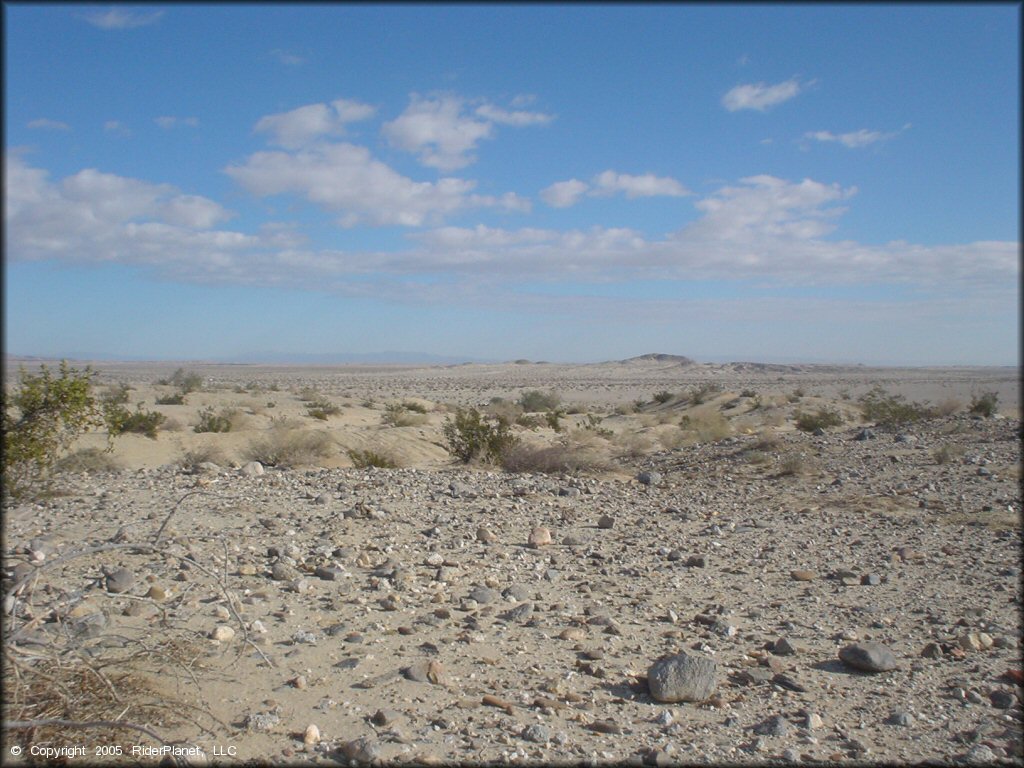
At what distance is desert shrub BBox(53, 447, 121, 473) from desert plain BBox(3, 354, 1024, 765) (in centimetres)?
33

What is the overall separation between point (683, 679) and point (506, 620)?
184cm

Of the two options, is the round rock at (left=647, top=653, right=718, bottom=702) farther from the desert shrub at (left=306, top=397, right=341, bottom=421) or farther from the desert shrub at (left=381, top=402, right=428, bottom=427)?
the desert shrub at (left=306, top=397, right=341, bottom=421)

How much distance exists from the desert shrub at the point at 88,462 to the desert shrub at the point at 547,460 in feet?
24.6

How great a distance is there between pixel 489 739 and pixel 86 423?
652 centimetres

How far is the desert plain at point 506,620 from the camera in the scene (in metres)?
4.60

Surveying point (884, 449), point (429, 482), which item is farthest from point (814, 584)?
point (884, 449)

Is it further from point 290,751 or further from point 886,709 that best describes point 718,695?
point 290,751

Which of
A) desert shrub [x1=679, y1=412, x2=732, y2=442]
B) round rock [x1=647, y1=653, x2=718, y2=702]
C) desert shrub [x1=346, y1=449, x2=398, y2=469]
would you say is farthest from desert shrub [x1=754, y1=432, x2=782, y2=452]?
round rock [x1=647, y1=653, x2=718, y2=702]

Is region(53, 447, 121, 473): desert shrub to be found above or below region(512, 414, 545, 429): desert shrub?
above

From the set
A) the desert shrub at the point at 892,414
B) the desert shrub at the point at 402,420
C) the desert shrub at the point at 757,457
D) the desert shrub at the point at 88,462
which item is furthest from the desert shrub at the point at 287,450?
the desert shrub at the point at 892,414

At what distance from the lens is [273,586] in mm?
7105

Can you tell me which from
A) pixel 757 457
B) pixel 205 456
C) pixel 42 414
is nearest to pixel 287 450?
pixel 205 456

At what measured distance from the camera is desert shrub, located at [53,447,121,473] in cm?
1268

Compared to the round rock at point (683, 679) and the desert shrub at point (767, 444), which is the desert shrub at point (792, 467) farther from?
the round rock at point (683, 679)
